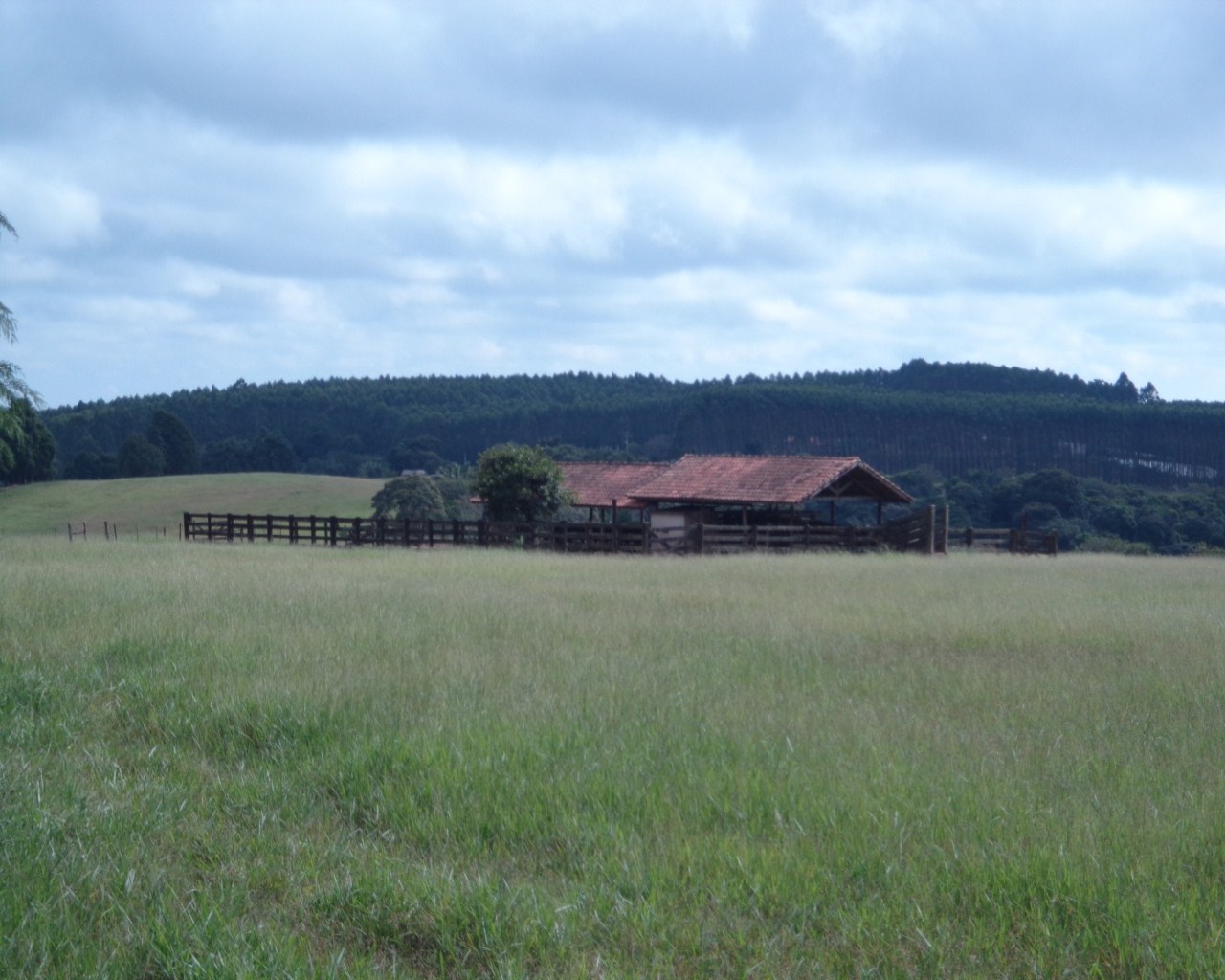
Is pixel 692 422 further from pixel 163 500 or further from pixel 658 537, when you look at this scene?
pixel 658 537

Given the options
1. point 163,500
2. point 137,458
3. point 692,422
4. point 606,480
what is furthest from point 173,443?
point 606,480

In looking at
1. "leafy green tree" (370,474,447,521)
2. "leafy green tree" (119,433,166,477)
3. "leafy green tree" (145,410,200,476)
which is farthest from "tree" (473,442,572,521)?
"leafy green tree" (145,410,200,476)

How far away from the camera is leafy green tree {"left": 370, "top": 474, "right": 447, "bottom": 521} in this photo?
61812 mm

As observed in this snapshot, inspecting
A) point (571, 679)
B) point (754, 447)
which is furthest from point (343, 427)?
point (571, 679)

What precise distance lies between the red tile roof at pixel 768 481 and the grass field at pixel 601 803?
2801 centimetres

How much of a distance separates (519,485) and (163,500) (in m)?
47.7

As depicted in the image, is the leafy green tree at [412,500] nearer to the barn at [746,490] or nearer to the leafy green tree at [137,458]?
the barn at [746,490]

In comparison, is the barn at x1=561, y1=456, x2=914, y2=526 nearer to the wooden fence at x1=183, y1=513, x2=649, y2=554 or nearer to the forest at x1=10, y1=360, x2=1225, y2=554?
the wooden fence at x1=183, y1=513, x2=649, y2=554

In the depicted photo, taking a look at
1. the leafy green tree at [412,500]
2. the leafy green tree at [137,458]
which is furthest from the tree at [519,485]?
the leafy green tree at [137,458]

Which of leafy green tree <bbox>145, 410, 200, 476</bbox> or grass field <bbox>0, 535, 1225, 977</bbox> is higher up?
leafy green tree <bbox>145, 410, 200, 476</bbox>

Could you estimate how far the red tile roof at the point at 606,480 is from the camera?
4719 centimetres

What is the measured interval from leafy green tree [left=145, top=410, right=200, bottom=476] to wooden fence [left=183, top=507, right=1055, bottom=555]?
7182 cm

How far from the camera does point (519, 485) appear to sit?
42.7 metres

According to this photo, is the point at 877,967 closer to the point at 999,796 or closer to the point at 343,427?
the point at 999,796
